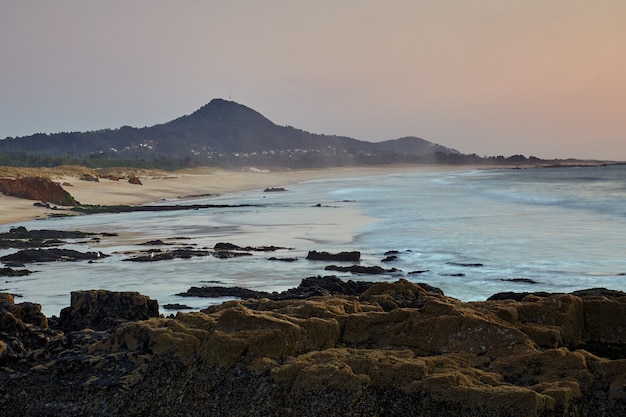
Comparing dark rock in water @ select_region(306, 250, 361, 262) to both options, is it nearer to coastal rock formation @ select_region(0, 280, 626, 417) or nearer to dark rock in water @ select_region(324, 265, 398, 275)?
dark rock in water @ select_region(324, 265, 398, 275)

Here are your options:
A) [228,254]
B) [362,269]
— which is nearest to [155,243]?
[228,254]

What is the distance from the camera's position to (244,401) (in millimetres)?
5820

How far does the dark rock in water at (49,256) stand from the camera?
1883cm

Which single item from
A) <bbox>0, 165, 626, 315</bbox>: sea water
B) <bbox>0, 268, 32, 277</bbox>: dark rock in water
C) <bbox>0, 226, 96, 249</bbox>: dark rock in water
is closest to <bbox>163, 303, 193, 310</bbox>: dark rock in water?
<bbox>0, 165, 626, 315</bbox>: sea water

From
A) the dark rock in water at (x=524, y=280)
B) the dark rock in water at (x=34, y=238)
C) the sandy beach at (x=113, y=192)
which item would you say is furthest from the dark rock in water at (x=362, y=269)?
the sandy beach at (x=113, y=192)

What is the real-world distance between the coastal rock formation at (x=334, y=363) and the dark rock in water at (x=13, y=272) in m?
9.86

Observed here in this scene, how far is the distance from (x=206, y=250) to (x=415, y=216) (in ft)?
54.7

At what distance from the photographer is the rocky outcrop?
145ft

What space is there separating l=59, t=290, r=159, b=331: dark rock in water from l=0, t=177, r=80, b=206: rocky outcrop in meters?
38.5

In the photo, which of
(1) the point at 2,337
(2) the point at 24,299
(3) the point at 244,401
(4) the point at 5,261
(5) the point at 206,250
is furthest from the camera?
(5) the point at 206,250

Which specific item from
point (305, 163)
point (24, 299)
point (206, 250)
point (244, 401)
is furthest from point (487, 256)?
point (305, 163)

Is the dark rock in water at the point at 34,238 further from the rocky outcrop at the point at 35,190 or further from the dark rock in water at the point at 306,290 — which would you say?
the rocky outcrop at the point at 35,190

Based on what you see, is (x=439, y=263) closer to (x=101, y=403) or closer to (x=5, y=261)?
(x=5, y=261)

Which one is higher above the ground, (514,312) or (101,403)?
(514,312)
